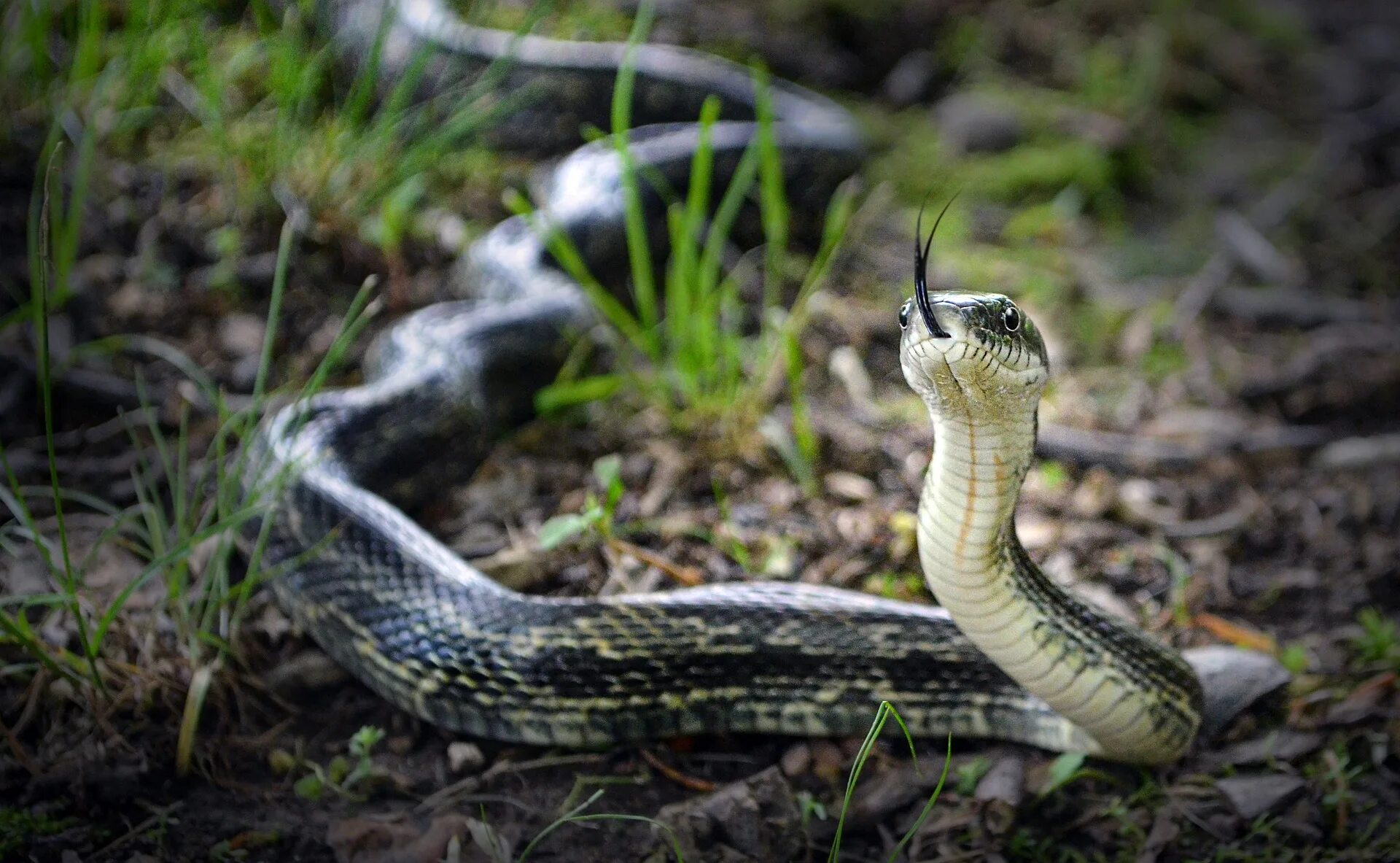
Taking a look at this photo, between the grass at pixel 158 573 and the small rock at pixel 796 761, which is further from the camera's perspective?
the small rock at pixel 796 761

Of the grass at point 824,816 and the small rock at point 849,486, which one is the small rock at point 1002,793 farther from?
the small rock at point 849,486

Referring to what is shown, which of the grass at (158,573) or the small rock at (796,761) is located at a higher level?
the grass at (158,573)

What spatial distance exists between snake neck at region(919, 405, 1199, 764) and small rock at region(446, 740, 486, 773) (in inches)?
53.9

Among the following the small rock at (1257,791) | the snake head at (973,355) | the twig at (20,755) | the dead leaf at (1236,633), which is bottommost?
the twig at (20,755)

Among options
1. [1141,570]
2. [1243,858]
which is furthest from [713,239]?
[1243,858]

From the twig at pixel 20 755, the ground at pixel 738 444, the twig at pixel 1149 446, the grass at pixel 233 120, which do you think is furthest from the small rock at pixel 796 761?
the grass at pixel 233 120

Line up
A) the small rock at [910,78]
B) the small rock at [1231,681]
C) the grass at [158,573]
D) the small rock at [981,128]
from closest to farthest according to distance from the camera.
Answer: the grass at [158,573] → the small rock at [1231,681] → the small rock at [981,128] → the small rock at [910,78]

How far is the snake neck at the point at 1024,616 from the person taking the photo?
2.57 meters

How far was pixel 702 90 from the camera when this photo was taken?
7.23m

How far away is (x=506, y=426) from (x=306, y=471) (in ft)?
3.42

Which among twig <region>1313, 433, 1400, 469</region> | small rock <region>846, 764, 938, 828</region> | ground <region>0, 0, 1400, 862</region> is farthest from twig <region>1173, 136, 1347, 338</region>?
small rock <region>846, 764, 938, 828</region>

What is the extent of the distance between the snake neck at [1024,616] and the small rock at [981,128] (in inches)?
182

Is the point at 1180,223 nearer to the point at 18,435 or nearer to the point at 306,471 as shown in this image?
the point at 306,471

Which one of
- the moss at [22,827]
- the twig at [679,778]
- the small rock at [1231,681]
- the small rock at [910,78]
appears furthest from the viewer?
the small rock at [910,78]
